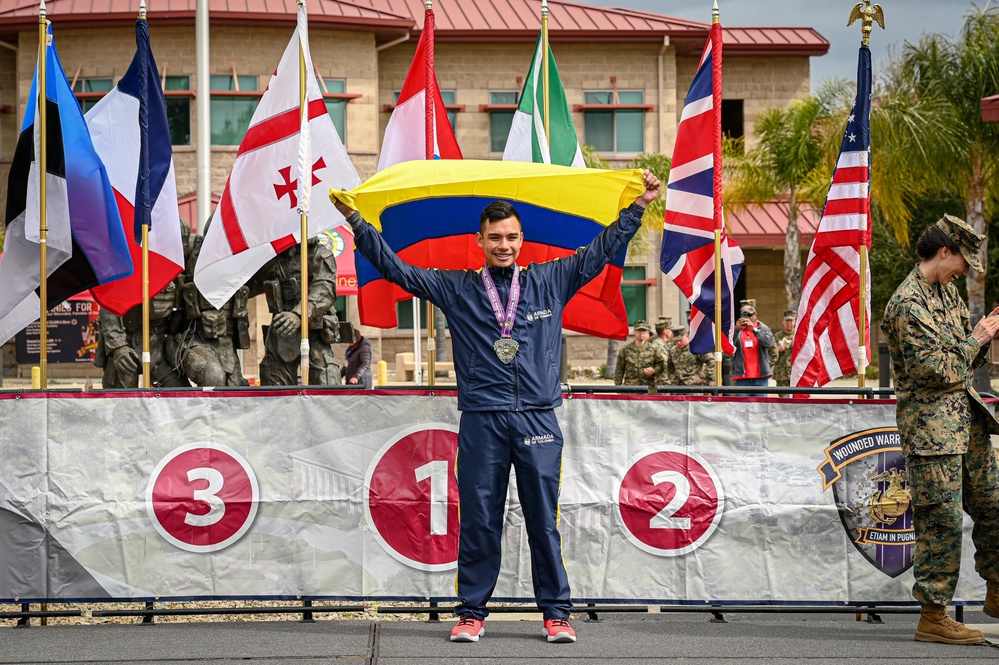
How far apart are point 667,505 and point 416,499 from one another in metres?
1.43

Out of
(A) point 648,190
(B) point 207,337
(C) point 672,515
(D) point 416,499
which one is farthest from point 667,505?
(B) point 207,337

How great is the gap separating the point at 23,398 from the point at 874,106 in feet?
69.1

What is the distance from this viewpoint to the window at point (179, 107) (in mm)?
31469

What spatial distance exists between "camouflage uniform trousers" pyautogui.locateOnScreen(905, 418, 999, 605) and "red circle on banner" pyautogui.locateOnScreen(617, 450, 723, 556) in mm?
1152

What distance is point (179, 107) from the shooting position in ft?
104

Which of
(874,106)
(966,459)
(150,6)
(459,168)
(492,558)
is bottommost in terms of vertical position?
(492,558)

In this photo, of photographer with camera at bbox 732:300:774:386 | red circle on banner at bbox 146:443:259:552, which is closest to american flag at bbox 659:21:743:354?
red circle on banner at bbox 146:443:259:552

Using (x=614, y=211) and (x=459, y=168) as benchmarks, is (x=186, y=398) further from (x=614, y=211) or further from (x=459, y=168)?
(x=614, y=211)

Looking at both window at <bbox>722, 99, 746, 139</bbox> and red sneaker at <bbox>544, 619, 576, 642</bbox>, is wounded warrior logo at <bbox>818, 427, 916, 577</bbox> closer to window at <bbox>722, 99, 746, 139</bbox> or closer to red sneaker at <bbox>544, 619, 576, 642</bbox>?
red sneaker at <bbox>544, 619, 576, 642</bbox>

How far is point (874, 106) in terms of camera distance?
24391 mm

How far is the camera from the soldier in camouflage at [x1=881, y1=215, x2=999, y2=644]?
19.9 feet

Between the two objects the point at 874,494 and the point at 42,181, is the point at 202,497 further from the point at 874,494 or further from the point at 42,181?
the point at 874,494

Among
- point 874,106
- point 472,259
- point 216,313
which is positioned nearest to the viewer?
point 472,259

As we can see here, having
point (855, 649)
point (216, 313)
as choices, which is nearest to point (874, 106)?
point (216, 313)
